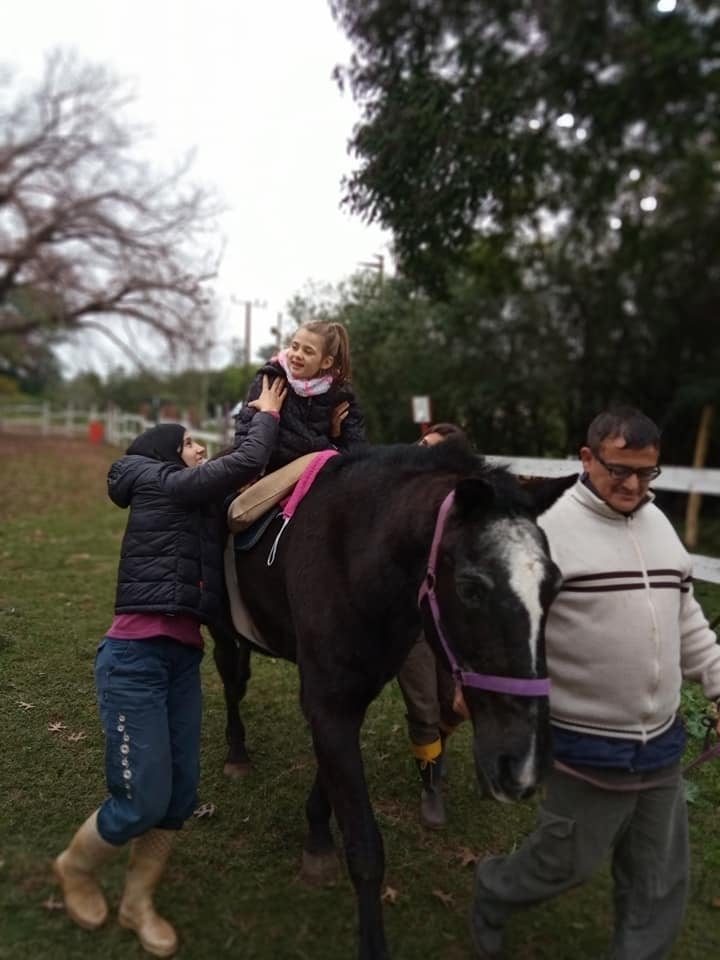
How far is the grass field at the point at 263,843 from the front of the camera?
2537mm

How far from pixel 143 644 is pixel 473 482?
135 centimetres

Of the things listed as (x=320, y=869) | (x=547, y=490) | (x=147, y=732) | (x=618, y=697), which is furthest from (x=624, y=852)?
(x=147, y=732)

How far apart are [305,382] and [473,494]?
130cm

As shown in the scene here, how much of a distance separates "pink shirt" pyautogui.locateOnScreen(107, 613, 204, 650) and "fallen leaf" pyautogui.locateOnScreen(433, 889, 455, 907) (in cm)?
147

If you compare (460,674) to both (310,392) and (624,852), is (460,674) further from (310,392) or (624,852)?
(310,392)

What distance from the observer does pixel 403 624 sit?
8.05ft

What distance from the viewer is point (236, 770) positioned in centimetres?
381

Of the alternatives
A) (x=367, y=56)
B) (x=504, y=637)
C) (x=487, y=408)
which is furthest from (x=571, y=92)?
(x=504, y=637)

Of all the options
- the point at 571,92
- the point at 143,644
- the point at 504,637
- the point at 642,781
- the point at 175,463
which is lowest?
the point at 642,781

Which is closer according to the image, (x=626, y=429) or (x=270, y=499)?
(x=626, y=429)

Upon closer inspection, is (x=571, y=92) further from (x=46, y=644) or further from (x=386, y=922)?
(x=386, y=922)

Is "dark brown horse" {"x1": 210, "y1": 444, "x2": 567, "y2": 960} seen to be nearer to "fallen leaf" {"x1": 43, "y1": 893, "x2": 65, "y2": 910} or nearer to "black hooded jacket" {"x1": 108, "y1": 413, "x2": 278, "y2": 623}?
"black hooded jacket" {"x1": 108, "y1": 413, "x2": 278, "y2": 623}

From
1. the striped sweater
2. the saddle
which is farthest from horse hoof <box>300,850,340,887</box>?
the striped sweater

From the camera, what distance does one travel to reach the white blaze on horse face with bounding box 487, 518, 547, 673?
189 cm
